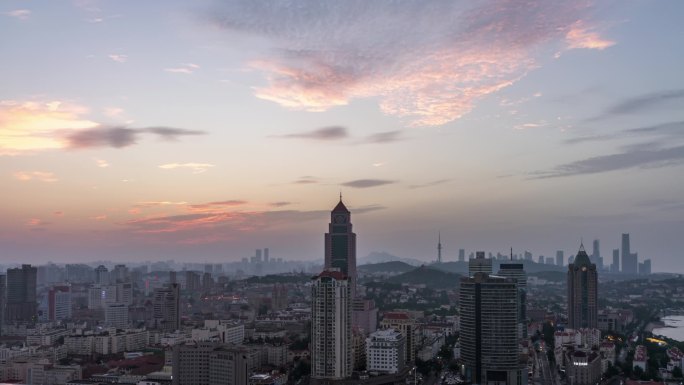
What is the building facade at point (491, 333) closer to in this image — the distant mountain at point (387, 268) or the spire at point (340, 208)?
the spire at point (340, 208)

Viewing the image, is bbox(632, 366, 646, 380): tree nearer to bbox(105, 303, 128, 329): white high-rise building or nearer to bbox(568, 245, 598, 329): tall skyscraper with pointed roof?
bbox(568, 245, 598, 329): tall skyscraper with pointed roof

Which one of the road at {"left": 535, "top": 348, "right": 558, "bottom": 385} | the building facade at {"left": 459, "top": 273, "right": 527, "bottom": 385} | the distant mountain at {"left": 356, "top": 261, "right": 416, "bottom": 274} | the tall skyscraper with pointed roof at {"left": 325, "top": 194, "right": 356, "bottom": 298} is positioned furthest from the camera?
the distant mountain at {"left": 356, "top": 261, "right": 416, "bottom": 274}

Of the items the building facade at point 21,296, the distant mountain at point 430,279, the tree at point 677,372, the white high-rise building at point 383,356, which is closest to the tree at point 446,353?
the white high-rise building at point 383,356

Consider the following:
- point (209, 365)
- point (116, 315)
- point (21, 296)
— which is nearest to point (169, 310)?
point (116, 315)

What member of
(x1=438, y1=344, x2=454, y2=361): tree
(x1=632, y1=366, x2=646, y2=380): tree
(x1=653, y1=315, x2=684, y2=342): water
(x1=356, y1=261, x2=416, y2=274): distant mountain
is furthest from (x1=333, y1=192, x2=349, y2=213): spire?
(x1=356, y1=261, x2=416, y2=274): distant mountain

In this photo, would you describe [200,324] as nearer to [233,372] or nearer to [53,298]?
[53,298]

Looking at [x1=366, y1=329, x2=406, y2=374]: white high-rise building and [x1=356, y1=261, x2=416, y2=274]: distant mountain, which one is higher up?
[x1=366, y1=329, x2=406, y2=374]: white high-rise building

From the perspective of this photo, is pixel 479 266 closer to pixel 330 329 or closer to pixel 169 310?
pixel 330 329
